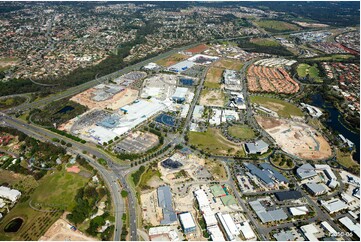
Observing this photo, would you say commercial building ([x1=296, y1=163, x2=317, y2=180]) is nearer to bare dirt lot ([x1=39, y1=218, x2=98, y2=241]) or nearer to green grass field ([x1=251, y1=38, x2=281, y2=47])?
bare dirt lot ([x1=39, y1=218, x2=98, y2=241])

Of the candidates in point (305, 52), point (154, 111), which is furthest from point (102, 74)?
point (305, 52)

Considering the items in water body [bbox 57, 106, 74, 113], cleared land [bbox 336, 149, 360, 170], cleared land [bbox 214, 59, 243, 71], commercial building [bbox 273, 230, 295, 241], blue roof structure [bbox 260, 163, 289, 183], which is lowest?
water body [bbox 57, 106, 74, 113]

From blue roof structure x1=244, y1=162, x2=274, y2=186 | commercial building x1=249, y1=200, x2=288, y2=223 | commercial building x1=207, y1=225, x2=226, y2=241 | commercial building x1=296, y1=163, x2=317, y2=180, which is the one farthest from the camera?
commercial building x1=296, y1=163, x2=317, y2=180

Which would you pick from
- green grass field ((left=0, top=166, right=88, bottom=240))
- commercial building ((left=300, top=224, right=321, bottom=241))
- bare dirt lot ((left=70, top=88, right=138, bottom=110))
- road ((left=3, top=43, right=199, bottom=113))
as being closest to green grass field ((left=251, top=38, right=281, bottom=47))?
road ((left=3, top=43, right=199, bottom=113))

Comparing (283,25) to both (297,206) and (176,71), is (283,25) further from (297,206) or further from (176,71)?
(297,206)

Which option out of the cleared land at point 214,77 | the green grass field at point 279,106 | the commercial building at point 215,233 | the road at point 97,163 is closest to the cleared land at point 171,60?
the cleared land at point 214,77

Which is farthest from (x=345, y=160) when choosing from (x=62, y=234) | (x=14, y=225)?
(x=14, y=225)

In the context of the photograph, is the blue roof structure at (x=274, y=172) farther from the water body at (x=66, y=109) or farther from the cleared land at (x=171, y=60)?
the cleared land at (x=171, y=60)
